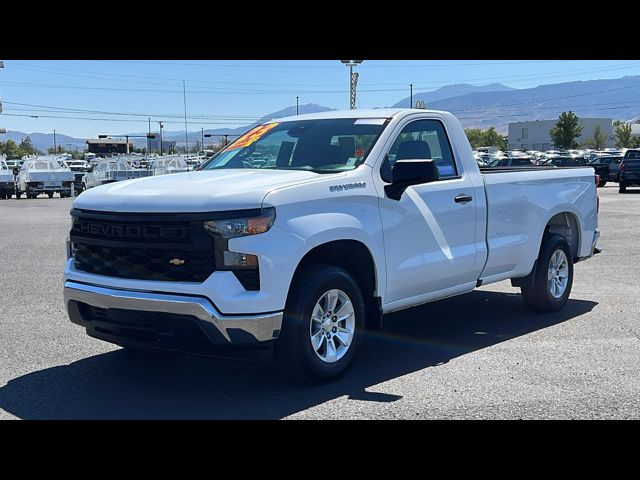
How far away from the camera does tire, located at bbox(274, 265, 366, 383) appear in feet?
17.4

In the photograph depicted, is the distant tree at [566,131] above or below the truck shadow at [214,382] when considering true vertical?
above

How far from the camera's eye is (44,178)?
1462 inches

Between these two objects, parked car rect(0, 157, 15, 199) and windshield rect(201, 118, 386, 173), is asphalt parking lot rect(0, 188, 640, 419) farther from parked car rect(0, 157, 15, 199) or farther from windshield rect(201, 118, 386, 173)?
parked car rect(0, 157, 15, 199)

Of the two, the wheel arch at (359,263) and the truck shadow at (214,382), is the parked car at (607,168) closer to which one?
the truck shadow at (214,382)

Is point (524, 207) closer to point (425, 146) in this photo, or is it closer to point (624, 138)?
point (425, 146)

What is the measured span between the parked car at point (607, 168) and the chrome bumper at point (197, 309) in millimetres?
38564

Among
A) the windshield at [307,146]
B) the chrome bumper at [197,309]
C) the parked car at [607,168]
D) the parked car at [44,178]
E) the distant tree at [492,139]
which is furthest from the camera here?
the distant tree at [492,139]

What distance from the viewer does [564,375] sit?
586 centimetres

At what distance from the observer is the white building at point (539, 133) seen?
154950mm

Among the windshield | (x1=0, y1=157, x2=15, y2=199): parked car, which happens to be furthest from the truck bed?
(x1=0, y1=157, x2=15, y2=199): parked car

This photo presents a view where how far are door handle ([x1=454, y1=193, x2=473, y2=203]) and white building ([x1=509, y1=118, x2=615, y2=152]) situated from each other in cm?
14743

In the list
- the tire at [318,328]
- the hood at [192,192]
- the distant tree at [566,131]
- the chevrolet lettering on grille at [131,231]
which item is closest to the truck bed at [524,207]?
the tire at [318,328]

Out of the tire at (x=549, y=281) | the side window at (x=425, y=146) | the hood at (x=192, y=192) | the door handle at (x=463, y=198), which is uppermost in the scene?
the side window at (x=425, y=146)
